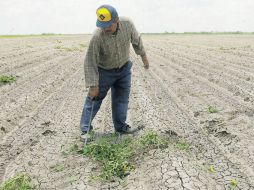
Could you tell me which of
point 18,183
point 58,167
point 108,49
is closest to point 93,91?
point 108,49

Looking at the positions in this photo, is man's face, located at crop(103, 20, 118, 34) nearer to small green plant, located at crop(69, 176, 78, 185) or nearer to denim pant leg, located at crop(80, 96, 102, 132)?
denim pant leg, located at crop(80, 96, 102, 132)

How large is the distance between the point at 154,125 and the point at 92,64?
4.83ft

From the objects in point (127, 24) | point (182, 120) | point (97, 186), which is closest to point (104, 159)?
point (97, 186)

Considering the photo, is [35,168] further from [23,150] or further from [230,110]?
[230,110]

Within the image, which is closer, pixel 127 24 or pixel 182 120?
pixel 127 24

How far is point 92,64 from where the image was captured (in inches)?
194

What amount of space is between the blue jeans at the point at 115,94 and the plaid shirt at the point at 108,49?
0.43ft

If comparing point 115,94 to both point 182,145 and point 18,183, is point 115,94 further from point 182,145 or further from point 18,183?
point 18,183

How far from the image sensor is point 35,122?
6578 millimetres

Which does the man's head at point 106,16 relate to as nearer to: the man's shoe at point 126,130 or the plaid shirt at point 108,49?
the plaid shirt at point 108,49

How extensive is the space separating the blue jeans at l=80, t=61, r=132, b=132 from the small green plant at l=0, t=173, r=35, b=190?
4.54 ft

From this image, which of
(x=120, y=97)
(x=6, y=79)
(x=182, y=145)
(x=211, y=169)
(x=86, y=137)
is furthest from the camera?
(x=6, y=79)

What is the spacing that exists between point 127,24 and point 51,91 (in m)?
4.61

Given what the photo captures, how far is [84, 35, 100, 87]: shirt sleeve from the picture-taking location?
4852mm
